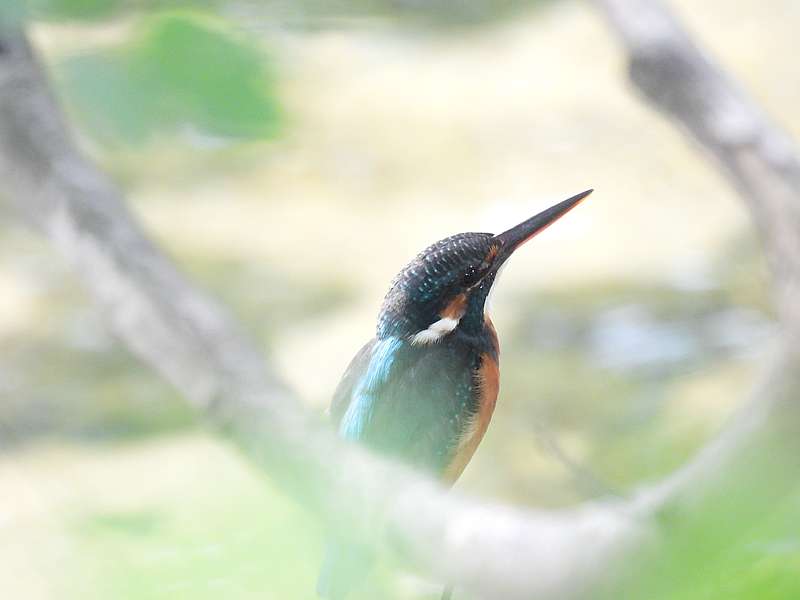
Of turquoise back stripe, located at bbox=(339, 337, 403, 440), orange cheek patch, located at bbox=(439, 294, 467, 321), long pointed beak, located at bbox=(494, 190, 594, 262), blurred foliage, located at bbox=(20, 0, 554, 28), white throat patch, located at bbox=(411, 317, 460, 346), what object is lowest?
turquoise back stripe, located at bbox=(339, 337, 403, 440)

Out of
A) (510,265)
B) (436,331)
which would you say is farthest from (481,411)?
(510,265)

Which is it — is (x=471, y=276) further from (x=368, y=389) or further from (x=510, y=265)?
(x=510, y=265)

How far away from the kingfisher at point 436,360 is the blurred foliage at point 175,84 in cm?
15

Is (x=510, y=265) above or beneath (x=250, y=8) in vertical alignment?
above

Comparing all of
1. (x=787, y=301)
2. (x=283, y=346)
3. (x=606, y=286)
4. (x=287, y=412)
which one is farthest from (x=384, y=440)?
(x=606, y=286)

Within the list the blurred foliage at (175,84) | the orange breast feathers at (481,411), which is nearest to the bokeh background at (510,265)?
the orange breast feathers at (481,411)

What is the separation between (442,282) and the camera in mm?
582

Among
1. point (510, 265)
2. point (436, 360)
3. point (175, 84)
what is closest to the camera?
A: point (175, 84)

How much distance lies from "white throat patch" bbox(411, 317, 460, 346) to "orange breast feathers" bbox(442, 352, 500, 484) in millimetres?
23

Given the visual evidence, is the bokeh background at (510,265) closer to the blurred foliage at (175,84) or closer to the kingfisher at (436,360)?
the kingfisher at (436,360)

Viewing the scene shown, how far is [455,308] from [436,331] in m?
0.02

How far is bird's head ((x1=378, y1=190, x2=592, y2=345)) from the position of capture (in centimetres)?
58

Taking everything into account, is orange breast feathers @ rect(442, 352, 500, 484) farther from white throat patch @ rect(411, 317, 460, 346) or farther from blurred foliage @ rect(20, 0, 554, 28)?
blurred foliage @ rect(20, 0, 554, 28)

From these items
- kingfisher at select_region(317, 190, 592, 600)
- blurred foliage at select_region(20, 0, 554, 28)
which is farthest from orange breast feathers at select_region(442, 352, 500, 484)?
blurred foliage at select_region(20, 0, 554, 28)
